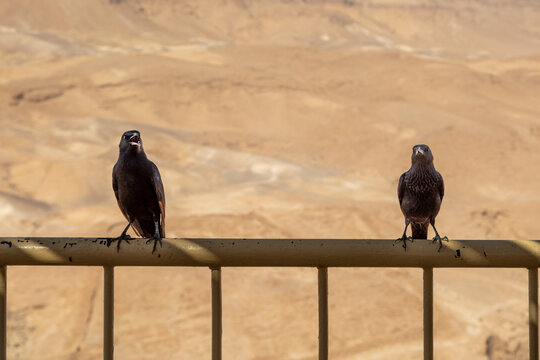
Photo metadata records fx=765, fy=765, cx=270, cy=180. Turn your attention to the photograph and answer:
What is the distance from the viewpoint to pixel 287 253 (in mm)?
2012

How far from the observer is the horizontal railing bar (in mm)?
2006

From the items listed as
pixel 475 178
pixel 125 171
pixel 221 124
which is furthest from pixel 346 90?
pixel 125 171

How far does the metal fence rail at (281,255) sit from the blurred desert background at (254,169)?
1049 centimetres

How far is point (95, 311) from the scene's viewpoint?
43.6 ft

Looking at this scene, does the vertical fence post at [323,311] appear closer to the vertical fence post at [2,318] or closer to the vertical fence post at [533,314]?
the vertical fence post at [533,314]

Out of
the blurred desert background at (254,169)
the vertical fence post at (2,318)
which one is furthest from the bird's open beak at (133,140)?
the blurred desert background at (254,169)

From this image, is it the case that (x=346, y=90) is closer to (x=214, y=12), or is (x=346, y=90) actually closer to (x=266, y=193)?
(x=266, y=193)

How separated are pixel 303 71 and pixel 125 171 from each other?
1307 inches

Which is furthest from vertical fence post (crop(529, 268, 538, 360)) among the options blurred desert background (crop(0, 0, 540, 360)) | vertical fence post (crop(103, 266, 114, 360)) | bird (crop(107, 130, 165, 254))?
blurred desert background (crop(0, 0, 540, 360))

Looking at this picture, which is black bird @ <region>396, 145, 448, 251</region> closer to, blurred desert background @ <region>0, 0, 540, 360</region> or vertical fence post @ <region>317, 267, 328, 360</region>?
vertical fence post @ <region>317, 267, 328, 360</region>

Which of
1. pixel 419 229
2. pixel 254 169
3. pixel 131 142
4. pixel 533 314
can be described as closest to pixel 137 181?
pixel 131 142

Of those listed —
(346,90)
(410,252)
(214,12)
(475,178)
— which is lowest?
(410,252)

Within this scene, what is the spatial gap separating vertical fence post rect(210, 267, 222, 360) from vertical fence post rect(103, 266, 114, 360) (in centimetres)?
27

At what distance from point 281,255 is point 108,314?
0.49 metres
